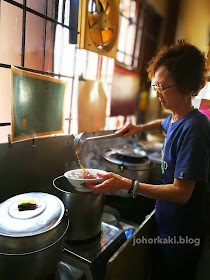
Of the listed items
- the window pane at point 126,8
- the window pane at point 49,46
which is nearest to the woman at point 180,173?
the window pane at point 49,46

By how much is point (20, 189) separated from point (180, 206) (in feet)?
3.24

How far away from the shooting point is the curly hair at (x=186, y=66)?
1160mm

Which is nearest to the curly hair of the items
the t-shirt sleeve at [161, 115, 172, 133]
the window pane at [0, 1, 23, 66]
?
the t-shirt sleeve at [161, 115, 172, 133]

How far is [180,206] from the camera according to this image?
126cm

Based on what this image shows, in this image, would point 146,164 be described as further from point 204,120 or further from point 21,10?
point 21,10

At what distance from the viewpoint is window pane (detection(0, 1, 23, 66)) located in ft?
3.99

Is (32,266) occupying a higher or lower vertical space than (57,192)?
lower

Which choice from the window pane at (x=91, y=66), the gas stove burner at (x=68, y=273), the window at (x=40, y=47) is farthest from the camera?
the window pane at (x=91, y=66)

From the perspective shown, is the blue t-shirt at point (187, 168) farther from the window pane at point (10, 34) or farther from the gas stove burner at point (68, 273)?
the window pane at point (10, 34)

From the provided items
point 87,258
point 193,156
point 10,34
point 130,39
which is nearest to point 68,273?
point 87,258

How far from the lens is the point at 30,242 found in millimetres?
783

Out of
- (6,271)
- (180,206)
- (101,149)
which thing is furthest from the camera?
(101,149)

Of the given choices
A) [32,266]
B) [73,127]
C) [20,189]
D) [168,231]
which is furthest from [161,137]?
[32,266]

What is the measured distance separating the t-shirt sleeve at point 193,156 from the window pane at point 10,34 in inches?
43.3
